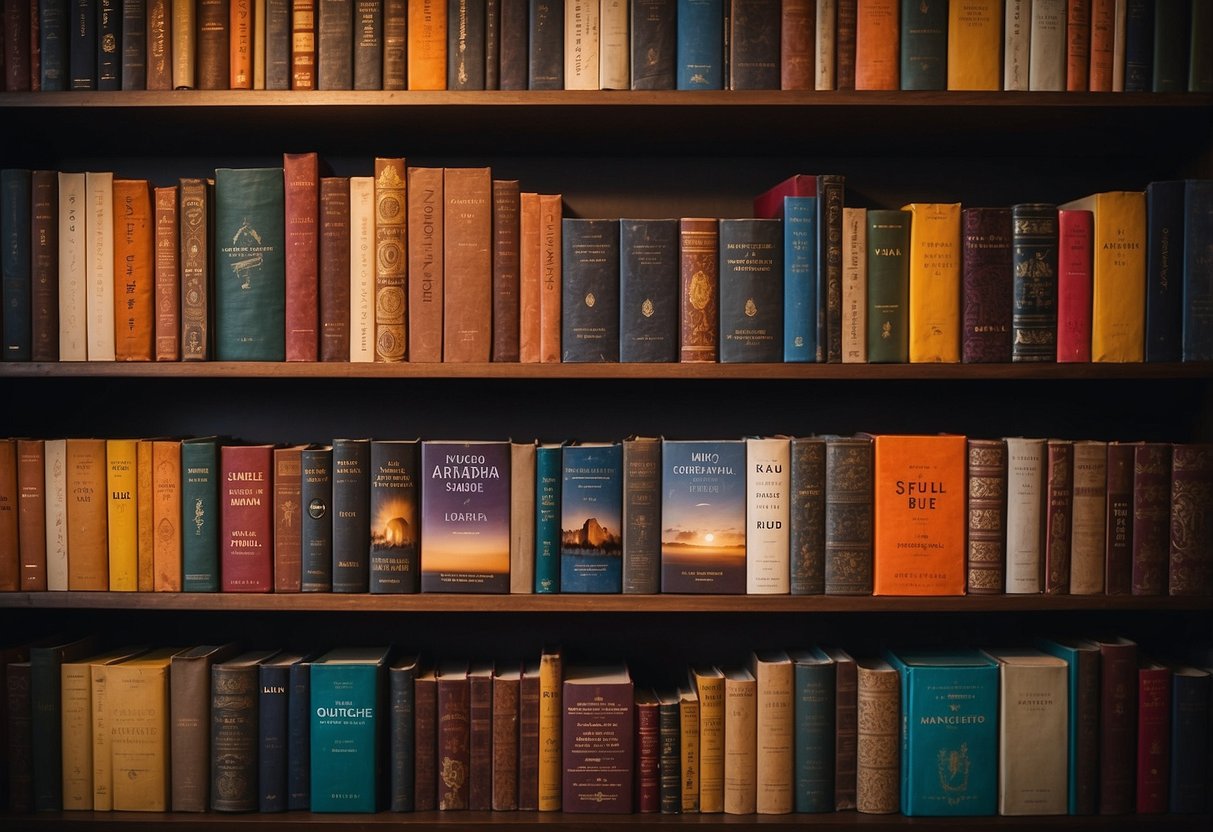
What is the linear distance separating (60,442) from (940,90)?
1529 millimetres

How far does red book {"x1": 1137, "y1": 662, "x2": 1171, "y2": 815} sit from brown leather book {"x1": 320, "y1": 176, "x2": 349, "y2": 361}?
142cm

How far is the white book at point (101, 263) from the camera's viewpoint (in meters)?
1.39

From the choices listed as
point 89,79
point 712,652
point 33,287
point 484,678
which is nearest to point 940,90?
point 712,652

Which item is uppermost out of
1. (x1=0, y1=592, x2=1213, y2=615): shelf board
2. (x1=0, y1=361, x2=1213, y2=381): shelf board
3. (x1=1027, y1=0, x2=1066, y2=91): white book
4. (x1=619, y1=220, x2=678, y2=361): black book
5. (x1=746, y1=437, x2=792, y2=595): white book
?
(x1=1027, y1=0, x2=1066, y2=91): white book

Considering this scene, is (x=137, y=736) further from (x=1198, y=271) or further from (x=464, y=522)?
(x=1198, y=271)

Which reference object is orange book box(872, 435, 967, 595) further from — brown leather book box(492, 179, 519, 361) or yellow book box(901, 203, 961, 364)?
brown leather book box(492, 179, 519, 361)

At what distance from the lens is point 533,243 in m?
1.39

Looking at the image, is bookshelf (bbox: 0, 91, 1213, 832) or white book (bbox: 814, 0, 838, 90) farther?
bookshelf (bbox: 0, 91, 1213, 832)

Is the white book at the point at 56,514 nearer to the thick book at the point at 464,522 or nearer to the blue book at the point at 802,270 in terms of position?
the thick book at the point at 464,522

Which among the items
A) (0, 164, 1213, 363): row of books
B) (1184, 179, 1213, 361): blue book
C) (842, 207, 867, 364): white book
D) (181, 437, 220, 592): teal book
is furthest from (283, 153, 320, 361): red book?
(1184, 179, 1213, 361): blue book

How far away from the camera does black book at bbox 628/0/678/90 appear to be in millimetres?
1359

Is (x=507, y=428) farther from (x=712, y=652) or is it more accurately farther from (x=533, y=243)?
(x=712, y=652)

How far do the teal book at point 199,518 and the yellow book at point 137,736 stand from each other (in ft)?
0.54

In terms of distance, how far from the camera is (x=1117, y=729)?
1.39 metres
